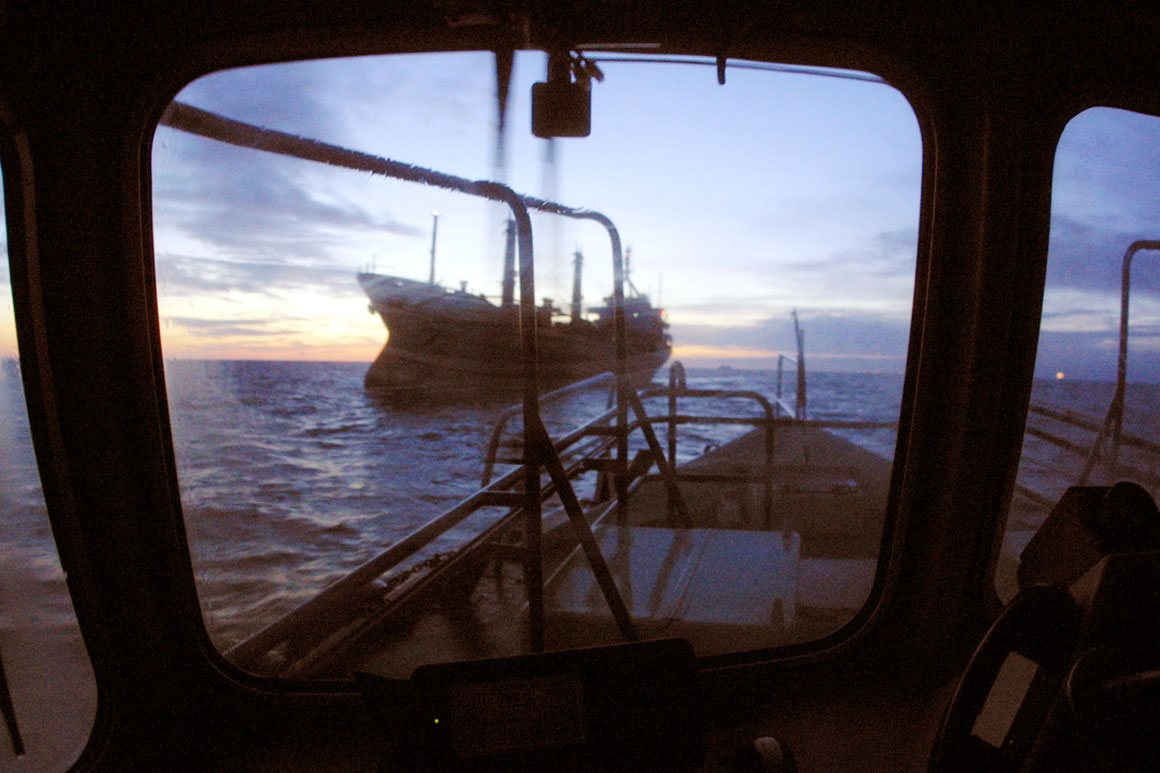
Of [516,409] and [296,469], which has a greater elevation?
[516,409]

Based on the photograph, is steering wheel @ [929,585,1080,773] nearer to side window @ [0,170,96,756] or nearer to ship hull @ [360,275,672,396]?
ship hull @ [360,275,672,396]

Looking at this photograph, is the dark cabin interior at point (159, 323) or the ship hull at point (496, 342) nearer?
the dark cabin interior at point (159, 323)

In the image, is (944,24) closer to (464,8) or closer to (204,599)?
(464,8)

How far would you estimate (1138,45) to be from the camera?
4.72ft

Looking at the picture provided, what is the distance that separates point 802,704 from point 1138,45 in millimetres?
1805

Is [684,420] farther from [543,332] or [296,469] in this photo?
[296,469]

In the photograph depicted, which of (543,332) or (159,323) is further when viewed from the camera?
(543,332)

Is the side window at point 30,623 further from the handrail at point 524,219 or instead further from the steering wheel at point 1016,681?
the steering wheel at point 1016,681

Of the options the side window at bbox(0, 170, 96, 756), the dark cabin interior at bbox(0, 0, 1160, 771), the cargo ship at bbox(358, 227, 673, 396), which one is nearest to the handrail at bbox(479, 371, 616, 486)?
the cargo ship at bbox(358, 227, 673, 396)

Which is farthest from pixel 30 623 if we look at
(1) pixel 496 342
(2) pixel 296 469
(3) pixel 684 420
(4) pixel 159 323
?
(2) pixel 296 469

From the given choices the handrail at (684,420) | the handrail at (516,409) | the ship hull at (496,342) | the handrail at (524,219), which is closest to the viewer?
the handrail at (524,219)

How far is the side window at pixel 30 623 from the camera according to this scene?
4.48 feet

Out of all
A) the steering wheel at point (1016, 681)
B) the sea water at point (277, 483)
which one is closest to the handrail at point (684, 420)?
the sea water at point (277, 483)

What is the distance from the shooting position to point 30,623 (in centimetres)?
140
